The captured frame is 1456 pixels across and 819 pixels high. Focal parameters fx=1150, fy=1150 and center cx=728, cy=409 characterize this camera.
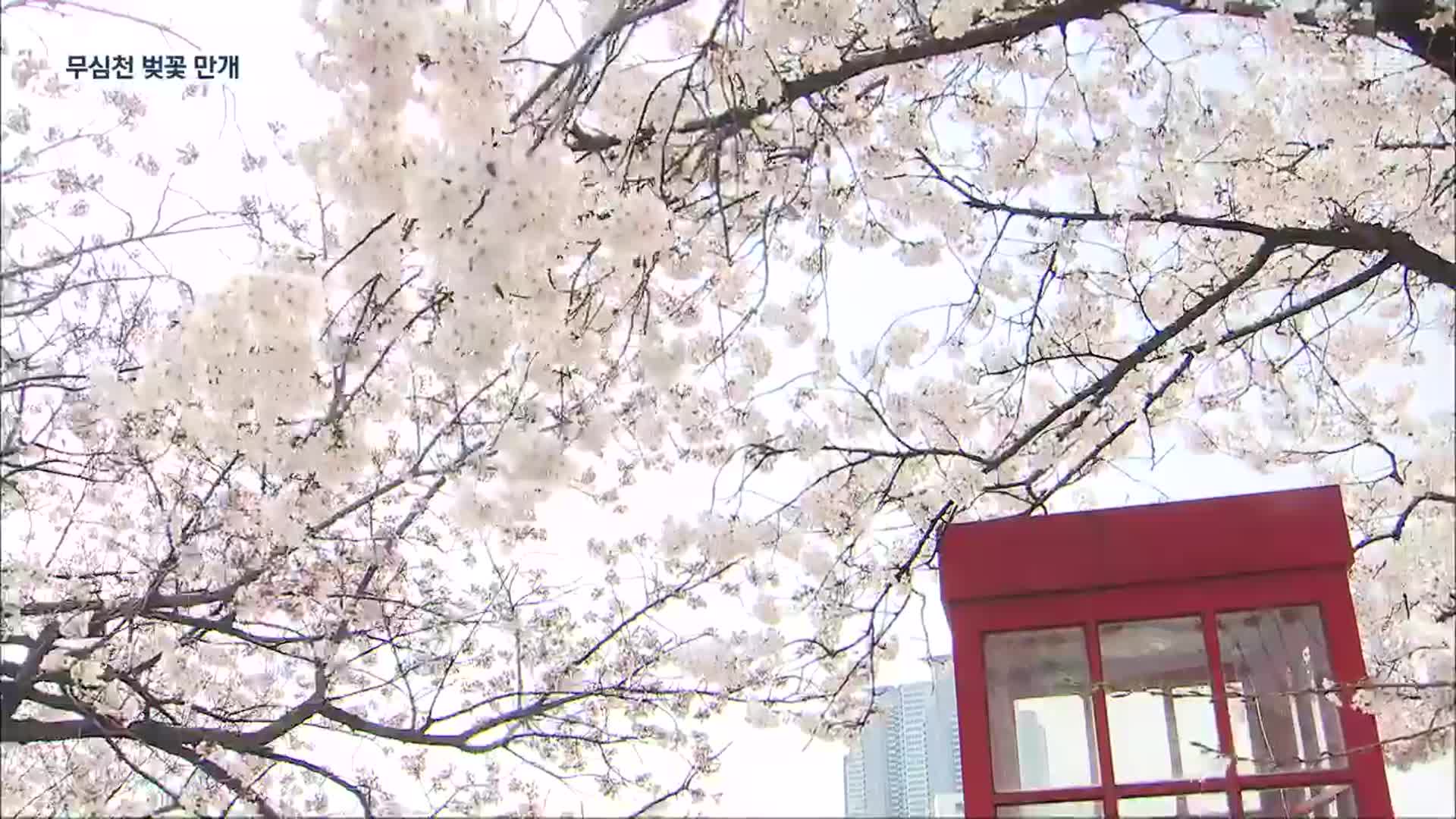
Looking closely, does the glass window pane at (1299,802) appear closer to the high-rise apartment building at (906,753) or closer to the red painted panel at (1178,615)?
the red painted panel at (1178,615)

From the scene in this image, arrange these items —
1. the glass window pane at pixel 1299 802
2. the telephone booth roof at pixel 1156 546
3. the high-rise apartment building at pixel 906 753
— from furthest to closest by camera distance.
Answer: the high-rise apartment building at pixel 906 753
the telephone booth roof at pixel 1156 546
the glass window pane at pixel 1299 802

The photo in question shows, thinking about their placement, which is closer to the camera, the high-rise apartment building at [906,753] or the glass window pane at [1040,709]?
the glass window pane at [1040,709]

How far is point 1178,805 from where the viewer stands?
6.10 feet

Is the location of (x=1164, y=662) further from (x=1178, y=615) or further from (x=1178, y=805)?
(x=1178, y=805)

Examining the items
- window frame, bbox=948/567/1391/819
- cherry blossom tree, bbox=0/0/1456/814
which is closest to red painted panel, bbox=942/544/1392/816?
window frame, bbox=948/567/1391/819

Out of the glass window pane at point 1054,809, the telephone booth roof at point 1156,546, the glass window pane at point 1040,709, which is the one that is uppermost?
the telephone booth roof at point 1156,546

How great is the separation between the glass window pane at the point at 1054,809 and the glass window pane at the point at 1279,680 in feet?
0.86

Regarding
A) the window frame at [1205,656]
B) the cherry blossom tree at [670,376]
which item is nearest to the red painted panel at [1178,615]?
the window frame at [1205,656]

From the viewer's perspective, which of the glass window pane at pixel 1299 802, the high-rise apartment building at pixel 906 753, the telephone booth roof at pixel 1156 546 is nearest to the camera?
the glass window pane at pixel 1299 802

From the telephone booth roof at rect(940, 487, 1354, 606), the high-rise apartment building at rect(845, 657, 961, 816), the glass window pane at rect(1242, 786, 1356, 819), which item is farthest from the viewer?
the high-rise apartment building at rect(845, 657, 961, 816)

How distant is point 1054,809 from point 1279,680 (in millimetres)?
452

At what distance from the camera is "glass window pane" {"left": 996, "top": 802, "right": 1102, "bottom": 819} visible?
6.18ft

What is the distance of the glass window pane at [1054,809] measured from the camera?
1884 mm

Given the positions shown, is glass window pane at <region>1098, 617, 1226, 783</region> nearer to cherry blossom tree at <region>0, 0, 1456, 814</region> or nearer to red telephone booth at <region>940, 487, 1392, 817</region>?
red telephone booth at <region>940, 487, 1392, 817</region>
